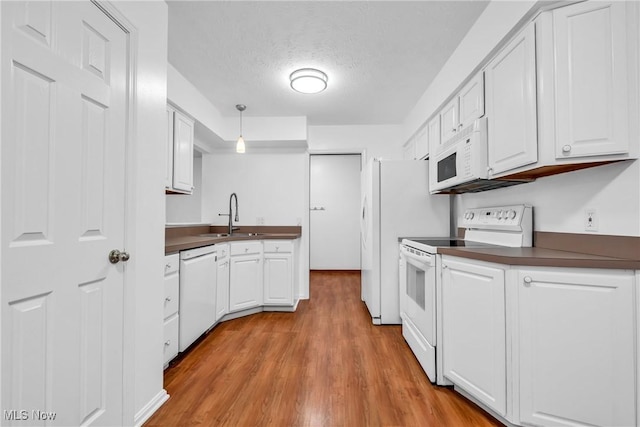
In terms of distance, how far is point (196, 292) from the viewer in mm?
2387

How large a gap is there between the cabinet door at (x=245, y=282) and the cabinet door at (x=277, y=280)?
82mm

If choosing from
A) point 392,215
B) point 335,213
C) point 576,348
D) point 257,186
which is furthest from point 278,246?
point 335,213

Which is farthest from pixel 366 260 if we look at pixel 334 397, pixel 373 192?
pixel 334 397

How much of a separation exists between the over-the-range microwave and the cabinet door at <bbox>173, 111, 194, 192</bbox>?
2.31 metres

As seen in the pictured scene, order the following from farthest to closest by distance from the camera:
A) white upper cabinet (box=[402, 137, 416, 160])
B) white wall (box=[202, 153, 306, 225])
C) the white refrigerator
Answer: white wall (box=[202, 153, 306, 225])
white upper cabinet (box=[402, 137, 416, 160])
the white refrigerator

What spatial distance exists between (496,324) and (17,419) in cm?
193

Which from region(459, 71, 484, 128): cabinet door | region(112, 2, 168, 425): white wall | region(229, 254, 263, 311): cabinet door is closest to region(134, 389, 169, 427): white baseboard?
region(112, 2, 168, 425): white wall

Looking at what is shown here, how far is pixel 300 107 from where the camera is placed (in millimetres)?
3455

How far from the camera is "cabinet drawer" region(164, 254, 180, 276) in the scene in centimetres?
200

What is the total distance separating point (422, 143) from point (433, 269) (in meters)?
1.82

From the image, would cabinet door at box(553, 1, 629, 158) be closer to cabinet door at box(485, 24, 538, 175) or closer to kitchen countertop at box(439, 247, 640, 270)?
cabinet door at box(485, 24, 538, 175)

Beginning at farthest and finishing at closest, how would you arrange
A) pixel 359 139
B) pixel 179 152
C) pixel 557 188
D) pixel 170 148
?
pixel 359 139
pixel 179 152
pixel 170 148
pixel 557 188

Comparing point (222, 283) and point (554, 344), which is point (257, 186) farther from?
point (554, 344)

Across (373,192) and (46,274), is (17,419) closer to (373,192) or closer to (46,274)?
(46,274)
